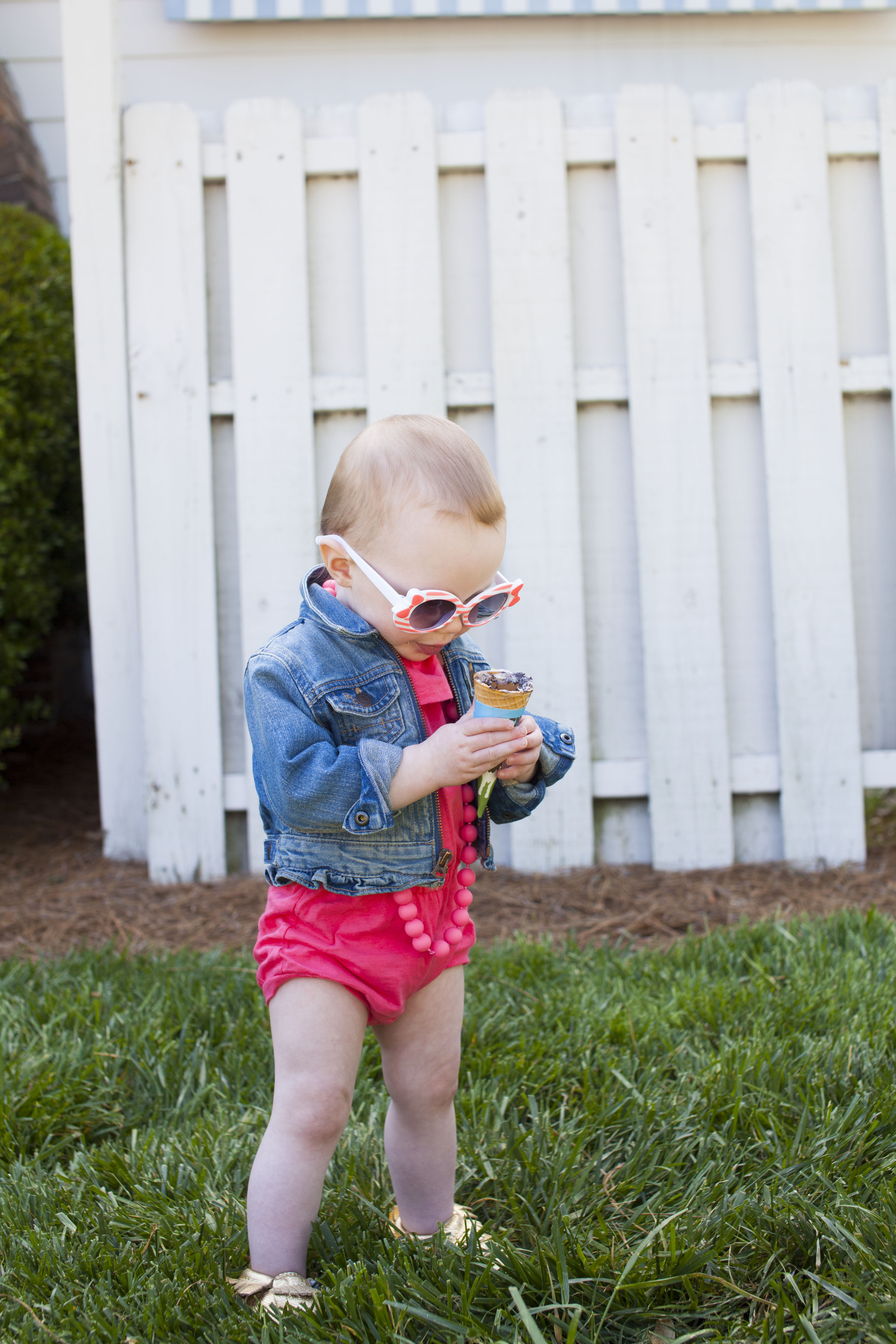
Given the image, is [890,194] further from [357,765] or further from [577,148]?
[357,765]

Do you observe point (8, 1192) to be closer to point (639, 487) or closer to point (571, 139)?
point (639, 487)

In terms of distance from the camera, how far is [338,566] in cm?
155

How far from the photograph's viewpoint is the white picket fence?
3320 mm

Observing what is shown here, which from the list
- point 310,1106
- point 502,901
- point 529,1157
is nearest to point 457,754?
point 310,1106

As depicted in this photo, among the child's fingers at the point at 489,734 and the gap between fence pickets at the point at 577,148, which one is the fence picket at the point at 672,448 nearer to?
the gap between fence pickets at the point at 577,148

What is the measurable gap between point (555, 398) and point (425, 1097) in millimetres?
2280

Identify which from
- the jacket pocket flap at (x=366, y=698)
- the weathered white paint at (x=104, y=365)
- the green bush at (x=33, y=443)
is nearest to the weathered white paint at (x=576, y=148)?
the weathered white paint at (x=104, y=365)

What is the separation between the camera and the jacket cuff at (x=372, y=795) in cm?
144

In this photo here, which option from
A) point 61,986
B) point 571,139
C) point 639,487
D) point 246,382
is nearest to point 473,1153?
point 61,986

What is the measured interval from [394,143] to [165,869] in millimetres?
2303

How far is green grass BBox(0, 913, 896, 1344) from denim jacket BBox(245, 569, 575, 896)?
52cm

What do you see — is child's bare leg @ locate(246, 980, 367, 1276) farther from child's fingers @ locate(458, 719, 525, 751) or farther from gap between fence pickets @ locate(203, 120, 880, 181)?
gap between fence pickets @ locate(203, 120, 880, 181)

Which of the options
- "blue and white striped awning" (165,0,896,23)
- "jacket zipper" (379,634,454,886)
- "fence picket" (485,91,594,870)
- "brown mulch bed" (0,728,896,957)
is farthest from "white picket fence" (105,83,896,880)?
"jacket zipper" (379,634,454,886)

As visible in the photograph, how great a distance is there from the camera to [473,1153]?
1812 millimetres
